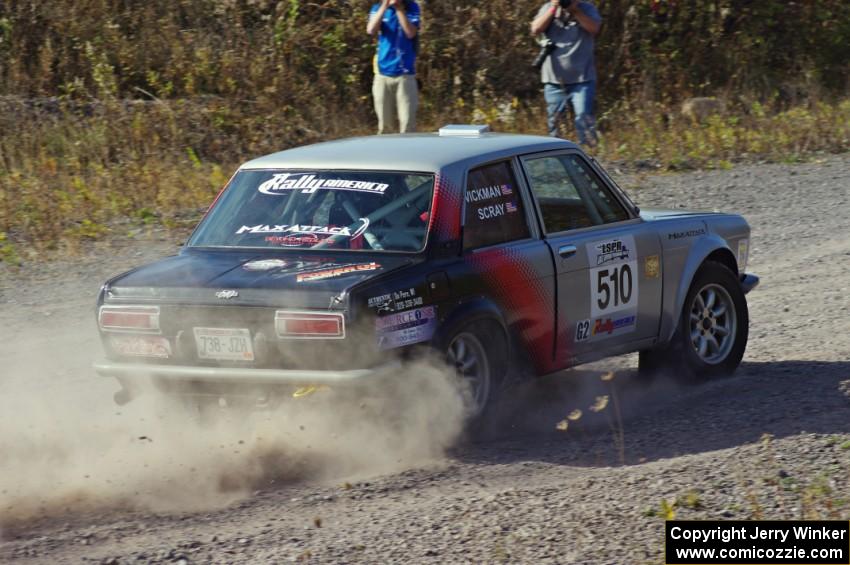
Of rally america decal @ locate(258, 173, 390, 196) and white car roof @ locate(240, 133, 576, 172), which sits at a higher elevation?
white car roof @ locate(240, 133, 576, 172)

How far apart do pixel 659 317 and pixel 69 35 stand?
12219mm

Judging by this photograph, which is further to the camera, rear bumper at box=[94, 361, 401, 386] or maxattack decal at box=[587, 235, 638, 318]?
maxattack decal at box=[587, 235, 638, 318]

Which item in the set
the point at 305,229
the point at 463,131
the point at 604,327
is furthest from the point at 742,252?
the point at 305,229

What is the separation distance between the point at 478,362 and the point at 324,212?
43.5 inches

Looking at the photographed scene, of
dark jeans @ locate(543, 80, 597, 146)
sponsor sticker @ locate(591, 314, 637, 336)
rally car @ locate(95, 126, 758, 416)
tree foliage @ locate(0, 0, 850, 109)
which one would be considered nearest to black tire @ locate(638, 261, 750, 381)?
rally car @ locate(95, 126, 758, 416)

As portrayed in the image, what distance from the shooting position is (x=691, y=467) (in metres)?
5.85

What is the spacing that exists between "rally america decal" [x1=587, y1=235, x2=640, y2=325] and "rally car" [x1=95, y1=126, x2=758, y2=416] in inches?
0.4

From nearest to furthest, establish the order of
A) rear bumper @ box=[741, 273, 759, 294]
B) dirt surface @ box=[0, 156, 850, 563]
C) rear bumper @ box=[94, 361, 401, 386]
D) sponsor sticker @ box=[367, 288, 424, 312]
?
dirt surface @ box=[0, 156, 850, 563] → rear bumper @ box=[94, 361, 401, 386] → sponsor sticker @ box=[367, 288, 424, 312] → rear bumper @ box=[741, 273, 759, 294]

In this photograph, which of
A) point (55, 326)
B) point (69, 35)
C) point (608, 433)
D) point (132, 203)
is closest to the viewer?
point (608, 433)

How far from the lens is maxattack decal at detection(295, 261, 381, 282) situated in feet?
19.7

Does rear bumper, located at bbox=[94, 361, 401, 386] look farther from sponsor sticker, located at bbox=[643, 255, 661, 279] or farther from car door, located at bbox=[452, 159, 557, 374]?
sponsor sticker, located at bbox=[643, 255, 661, 279]

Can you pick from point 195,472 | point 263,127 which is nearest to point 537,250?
point 195,472

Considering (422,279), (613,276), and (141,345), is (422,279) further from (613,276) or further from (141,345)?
(613,276)

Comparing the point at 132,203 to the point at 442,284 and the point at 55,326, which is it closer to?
the point at 55,326
